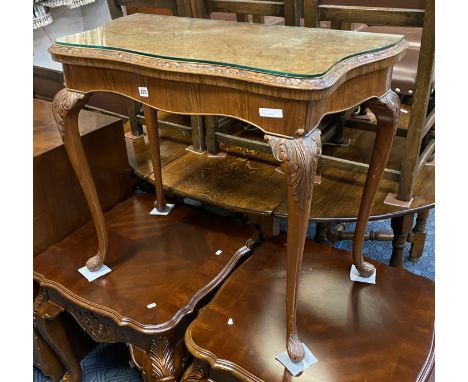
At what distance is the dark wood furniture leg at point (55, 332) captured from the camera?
3.54ft

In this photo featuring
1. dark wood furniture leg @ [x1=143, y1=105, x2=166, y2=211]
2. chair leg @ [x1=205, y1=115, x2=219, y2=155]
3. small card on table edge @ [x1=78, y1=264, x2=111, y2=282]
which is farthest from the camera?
chair leg @ [x1=205, y1=115, x2=219, y2=155]

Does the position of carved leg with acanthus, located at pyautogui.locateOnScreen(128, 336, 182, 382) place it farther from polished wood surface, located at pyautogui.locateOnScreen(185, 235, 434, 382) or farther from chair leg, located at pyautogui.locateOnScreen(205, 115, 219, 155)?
chair leg, located at pyautogui.locateOnScreen(205, 115, 219, 155)

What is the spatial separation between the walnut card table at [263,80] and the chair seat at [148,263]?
0.23 metres

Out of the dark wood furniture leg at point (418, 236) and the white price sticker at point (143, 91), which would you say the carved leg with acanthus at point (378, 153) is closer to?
the white price sticker at point (143, 91)

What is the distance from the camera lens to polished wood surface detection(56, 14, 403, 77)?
27.4 inches

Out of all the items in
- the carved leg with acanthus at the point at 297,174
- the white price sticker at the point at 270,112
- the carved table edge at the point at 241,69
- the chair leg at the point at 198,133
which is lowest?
the chair leg at the point at 198,133

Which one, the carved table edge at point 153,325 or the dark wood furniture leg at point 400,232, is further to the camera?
the dark wood furniture leg at point 400,232

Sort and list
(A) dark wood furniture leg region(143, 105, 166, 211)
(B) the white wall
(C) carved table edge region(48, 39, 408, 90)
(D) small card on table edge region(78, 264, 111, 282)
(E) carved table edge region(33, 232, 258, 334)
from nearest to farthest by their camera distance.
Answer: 1. (C) carved table edge region(48, 39, 408, 90)
2. (E) carved table edge region(33, 232, 258, 334)
3. (D) small card on table edge region(78, 264, 111, 282)
4. (A) dark wood furniture leg region(143, 105, 166, 211)
5. (B) the white wall

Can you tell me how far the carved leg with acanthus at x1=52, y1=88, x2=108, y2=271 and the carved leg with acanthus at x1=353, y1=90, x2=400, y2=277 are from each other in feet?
1.95

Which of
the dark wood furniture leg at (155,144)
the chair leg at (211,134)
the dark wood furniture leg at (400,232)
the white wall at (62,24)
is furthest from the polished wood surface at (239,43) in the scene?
the white wall at (62,24)

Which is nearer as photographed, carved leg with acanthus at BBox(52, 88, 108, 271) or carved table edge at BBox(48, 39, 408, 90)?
carved table edge at BBox(48, 39, 408, 90)

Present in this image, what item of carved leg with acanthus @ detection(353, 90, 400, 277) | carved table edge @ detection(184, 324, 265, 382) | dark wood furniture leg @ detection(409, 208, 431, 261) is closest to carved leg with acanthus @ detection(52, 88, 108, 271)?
carved table edge @ detection(184, 324, 265, 382)

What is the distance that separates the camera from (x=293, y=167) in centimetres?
67

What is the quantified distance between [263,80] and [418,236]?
1.15 metres
